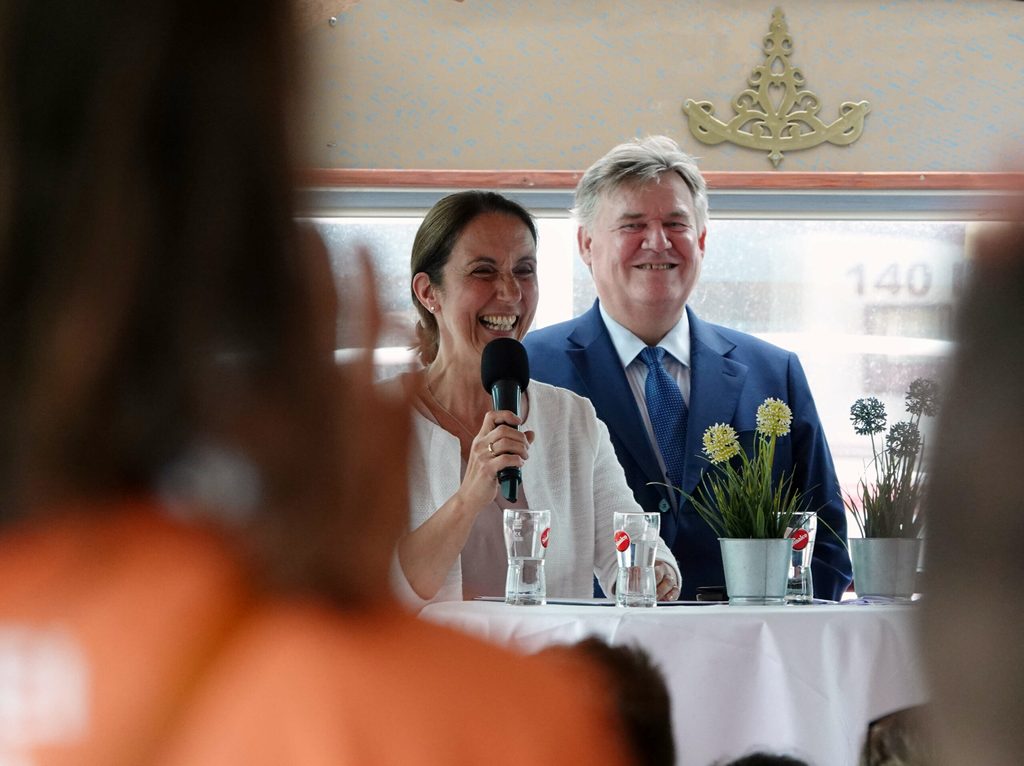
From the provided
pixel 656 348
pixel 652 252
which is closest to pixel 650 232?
pixel 652 252

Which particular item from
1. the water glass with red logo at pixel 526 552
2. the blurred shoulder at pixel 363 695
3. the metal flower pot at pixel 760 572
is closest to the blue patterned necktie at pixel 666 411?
the metal flower pot at pixel 760 572

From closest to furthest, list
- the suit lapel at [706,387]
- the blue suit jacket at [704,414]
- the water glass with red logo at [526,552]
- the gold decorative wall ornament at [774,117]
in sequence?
the water glass with red logo at [526,552] < the blue suit jacket at [704,414] < the suit lapel at [706,387] < the gold decorative wall ornament at [774,117]

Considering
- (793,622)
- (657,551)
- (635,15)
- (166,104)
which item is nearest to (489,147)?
(635,15)

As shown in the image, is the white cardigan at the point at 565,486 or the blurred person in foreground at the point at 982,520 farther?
the white cardigan at the point at 565,486

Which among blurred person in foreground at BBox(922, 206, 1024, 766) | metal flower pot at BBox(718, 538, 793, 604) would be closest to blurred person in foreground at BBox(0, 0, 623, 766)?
blurred person in foreground at BBox(922, 206, 1024, 766)

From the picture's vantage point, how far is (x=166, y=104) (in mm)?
454

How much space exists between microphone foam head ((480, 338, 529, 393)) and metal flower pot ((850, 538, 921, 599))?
0.80 m

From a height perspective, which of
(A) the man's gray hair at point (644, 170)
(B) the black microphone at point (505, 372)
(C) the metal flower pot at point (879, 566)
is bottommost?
(C) the metal flower pot at point (879, 566)

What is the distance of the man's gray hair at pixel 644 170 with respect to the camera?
3760mm

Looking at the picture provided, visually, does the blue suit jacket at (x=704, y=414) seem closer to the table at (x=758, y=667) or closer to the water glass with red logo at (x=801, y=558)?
the water glass with red logo at (x=801, y=558)

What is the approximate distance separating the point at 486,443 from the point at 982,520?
226 centimetres

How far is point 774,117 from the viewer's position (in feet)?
15.8

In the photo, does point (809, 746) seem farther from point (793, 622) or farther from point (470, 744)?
point (470, 744)

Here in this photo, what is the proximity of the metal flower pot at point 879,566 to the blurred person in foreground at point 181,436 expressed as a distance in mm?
2163
